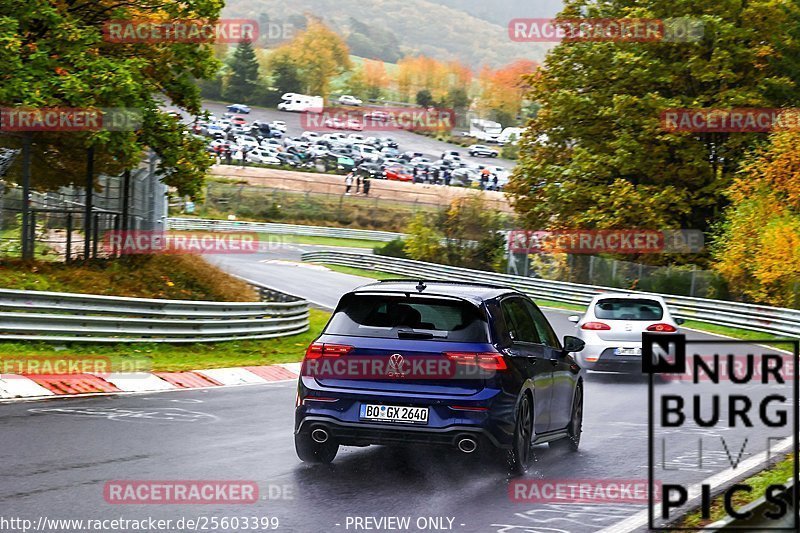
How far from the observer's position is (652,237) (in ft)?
149

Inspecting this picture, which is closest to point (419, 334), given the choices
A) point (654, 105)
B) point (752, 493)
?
point (752, 493)

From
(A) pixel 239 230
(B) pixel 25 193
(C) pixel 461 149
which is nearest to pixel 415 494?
(B) pixel 25 193

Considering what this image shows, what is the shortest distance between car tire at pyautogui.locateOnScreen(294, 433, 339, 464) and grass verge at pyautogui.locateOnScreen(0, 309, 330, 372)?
786 centimetres

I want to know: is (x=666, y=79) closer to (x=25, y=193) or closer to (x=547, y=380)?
(x=25, y=193)

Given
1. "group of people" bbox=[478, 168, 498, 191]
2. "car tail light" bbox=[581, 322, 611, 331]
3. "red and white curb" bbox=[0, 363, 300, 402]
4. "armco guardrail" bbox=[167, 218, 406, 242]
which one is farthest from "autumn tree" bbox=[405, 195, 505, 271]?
"group of people" bbox=[478, 168, 498, 191]

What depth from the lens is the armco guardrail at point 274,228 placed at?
72688 mm

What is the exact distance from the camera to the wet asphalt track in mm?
8172

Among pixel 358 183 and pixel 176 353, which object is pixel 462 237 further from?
pixel 358 183

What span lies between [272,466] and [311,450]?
14.3 inches

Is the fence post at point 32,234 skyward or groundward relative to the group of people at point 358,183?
groundward

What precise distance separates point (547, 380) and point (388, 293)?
195cm

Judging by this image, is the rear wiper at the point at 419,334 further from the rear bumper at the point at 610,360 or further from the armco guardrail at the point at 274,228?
the armco guardrail at the point at 274,228
